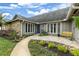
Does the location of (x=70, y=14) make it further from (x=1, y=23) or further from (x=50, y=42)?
(x=1, y=23)

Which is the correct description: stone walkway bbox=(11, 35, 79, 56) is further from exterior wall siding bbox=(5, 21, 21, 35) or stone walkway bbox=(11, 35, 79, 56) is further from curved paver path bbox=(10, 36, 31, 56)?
exterior wall siding bbox=(5, 21, 21, 35)

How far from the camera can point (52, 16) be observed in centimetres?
374

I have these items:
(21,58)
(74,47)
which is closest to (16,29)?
(21,58)

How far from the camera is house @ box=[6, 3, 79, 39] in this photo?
3695 mm

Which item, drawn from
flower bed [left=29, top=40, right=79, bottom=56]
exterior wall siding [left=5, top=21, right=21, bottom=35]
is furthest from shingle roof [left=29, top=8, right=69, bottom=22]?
flower bed [left=29, top=40, right=79, bottom=56]

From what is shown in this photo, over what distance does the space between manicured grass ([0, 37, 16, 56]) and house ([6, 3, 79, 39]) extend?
214 mm

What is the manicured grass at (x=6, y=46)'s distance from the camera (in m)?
3.66

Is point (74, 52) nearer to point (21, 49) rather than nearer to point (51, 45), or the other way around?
point (51, 45)

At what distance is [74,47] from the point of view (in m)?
3.64

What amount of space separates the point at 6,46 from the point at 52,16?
88 centimetres

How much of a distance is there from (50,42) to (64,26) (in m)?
0.34

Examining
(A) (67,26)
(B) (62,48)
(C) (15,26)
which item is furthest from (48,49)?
(C) (15,26)

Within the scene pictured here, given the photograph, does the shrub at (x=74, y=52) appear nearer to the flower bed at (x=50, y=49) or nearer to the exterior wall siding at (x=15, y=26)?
the flower bed at (x=50, y=49)

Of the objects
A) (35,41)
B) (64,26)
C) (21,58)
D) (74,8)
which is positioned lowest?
(21,58)
